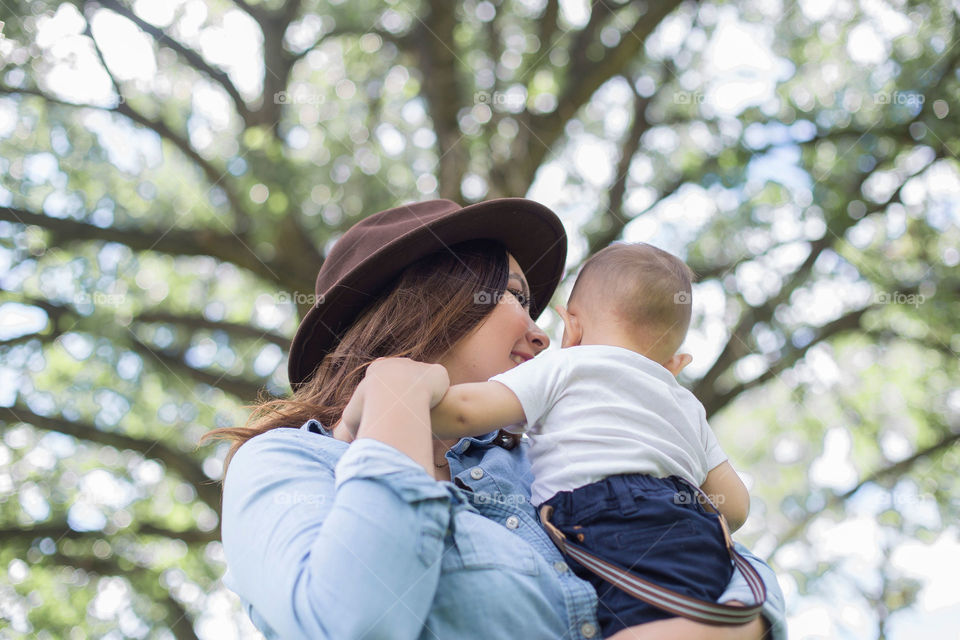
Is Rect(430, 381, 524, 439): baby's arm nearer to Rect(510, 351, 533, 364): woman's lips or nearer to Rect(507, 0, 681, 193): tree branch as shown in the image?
Rect(510, 351, 533, 364): woman's lips

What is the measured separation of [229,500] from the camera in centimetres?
133

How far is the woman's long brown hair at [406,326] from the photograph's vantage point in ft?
Result: 5.68

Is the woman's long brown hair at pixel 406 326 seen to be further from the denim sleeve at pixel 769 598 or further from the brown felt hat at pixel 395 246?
the denim sleeve at pixel 769 598

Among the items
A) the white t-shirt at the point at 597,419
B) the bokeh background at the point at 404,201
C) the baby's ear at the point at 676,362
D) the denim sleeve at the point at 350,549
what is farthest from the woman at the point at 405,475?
the bokeh background at the point at 404,201

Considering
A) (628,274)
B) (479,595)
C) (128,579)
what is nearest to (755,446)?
(128,579)

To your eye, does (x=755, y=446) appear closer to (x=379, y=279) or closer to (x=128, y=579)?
(x=128, y=579)

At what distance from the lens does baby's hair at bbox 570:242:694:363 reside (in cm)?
169

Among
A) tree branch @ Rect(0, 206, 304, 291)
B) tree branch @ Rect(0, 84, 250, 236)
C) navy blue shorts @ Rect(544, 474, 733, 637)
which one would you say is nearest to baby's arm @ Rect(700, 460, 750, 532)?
navy blue shorts @ Rect(544, 474, 733, 637)

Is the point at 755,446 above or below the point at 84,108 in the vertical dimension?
below

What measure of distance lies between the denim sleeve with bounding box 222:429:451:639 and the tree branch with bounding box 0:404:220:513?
4.00 meters

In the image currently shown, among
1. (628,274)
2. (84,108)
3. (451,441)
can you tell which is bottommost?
(84,108)

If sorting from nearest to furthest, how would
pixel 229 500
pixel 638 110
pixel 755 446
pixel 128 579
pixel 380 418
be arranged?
pixel 380 418
pixel 229 500
pixel 128 579
pixel 638 110
pixel 755 446

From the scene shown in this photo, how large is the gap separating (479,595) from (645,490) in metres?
0.37

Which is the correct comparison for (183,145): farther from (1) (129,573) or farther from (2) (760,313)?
(2) (760,313)
